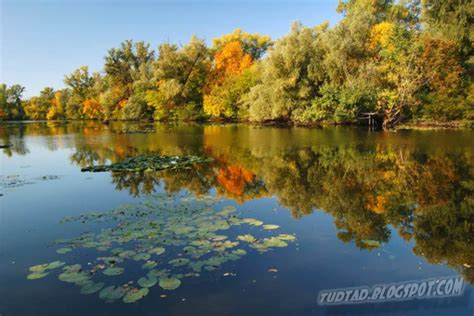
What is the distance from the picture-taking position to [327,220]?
7777 mm

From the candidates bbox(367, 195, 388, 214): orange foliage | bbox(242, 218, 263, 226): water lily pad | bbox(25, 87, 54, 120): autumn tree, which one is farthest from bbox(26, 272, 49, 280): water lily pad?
bbox(25, 87, 54, 120): autumn tree

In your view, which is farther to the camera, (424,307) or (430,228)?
→ (430,228)

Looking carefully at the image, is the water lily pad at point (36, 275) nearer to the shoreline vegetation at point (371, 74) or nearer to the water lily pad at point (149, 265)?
the water lily pad at point (149, 265)

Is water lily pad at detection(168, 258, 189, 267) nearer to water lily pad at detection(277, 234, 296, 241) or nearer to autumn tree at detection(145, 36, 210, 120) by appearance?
water lily pad at detection(277, 234, 296, 241)

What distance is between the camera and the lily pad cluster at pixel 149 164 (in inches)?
540

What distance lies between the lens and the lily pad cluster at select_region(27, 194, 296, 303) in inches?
199

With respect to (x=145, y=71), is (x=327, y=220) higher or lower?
lower

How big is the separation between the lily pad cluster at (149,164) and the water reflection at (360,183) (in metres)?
0.63

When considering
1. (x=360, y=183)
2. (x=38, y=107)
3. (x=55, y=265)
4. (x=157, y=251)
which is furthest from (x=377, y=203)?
(x=38, y=107)

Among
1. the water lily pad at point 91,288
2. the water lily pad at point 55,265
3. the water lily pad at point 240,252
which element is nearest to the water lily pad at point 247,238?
the water lily pad at point 240,252

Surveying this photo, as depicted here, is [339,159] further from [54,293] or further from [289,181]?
[54,293]

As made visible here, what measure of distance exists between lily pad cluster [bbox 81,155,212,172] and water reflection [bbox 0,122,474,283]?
0.63 m

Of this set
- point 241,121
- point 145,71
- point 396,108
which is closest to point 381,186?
point 396,108

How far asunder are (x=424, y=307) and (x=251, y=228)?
3481mm
